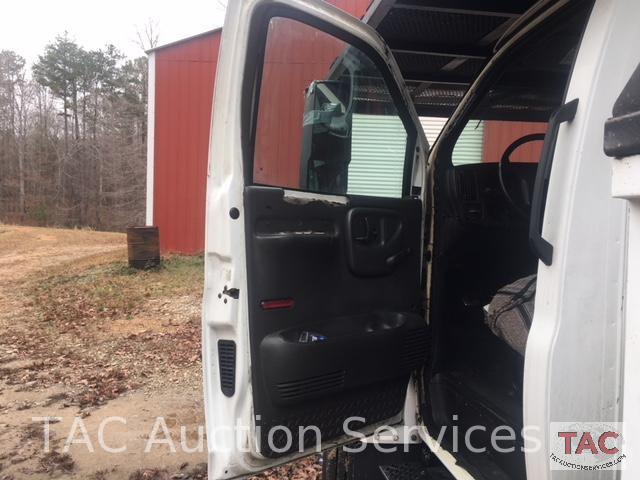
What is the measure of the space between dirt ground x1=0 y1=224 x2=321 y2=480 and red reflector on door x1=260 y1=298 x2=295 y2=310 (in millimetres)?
1931

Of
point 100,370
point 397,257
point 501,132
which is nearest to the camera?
point 397,257

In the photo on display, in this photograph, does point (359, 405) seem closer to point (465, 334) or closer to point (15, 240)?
point (465, 334)

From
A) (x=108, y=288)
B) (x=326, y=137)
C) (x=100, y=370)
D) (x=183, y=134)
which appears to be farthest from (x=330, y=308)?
(x=183, y=134)

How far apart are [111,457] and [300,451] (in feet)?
7.48

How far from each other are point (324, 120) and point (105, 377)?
4.23m

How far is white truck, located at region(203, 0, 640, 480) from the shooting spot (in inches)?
52.1

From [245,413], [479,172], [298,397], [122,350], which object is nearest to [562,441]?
[298,397]

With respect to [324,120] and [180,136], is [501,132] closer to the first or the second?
[324,120]

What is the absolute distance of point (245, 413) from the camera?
5.84ft

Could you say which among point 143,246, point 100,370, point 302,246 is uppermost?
point 302,246

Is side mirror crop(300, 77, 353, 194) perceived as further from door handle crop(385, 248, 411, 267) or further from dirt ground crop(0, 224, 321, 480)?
dirt ground crop(0, 224, 321, 480)

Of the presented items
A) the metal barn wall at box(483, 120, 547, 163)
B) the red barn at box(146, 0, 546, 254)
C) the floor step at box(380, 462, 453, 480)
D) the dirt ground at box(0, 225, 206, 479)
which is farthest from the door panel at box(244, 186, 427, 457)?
the red barn at box(146, 0, 546, 254)

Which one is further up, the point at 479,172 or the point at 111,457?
the point at 479,172

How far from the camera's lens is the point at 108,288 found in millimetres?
9094
